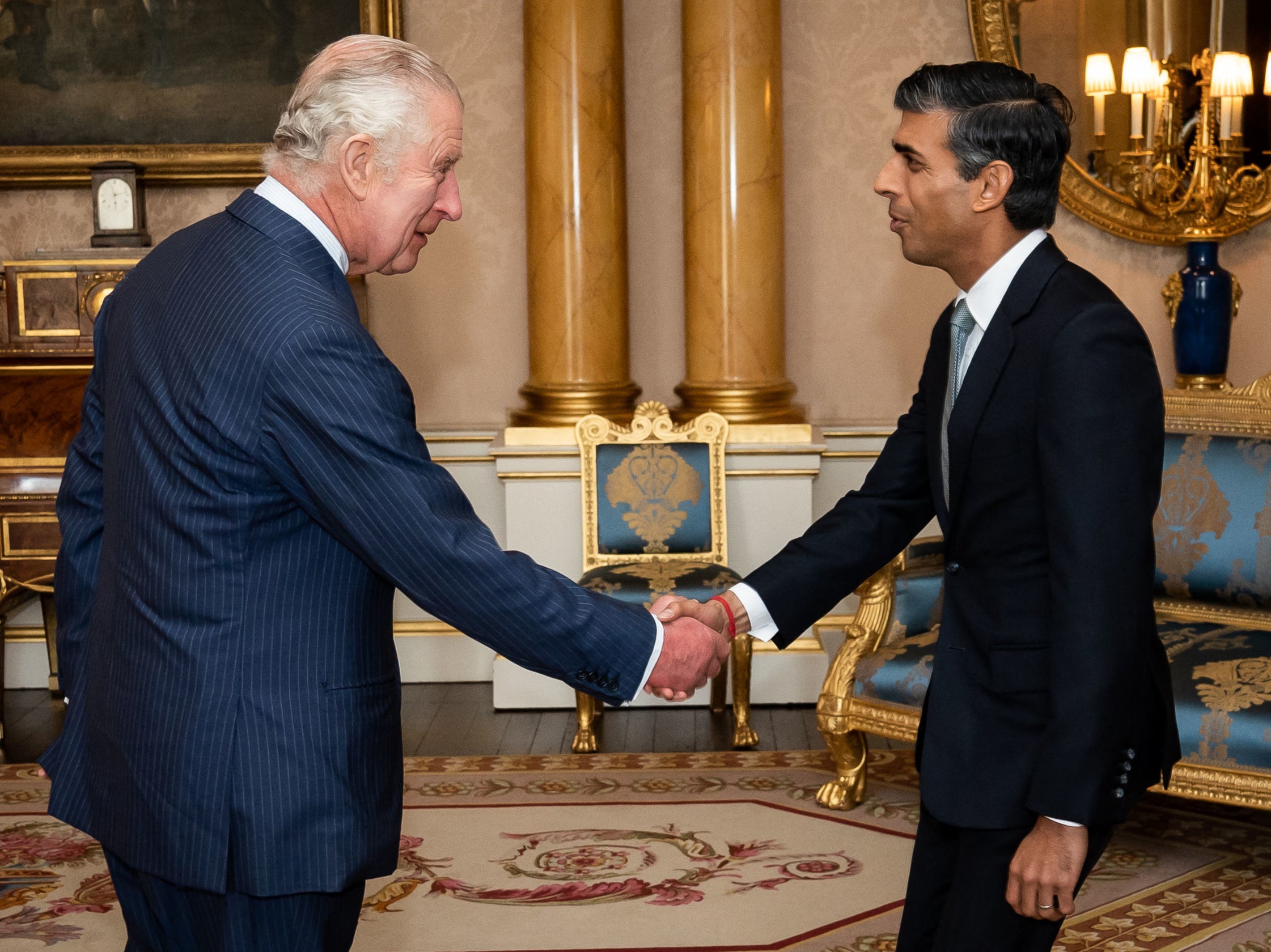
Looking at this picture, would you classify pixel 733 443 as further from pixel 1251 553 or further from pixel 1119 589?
pixel 1119 589

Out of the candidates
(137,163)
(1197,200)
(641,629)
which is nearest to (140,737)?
(641,629)

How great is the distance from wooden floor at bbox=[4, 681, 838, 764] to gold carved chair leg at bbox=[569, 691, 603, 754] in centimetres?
6

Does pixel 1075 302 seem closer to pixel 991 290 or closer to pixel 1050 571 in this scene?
pixel 991 290

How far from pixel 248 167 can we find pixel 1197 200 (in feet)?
12.4

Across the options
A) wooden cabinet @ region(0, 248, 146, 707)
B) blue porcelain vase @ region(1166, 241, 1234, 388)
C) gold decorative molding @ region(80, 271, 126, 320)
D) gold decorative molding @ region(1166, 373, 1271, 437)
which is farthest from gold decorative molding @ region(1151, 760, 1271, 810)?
gold decorative molding @ region(80, 271, 126, 320)

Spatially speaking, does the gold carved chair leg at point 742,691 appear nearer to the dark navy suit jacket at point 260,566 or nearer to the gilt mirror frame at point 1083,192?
the gilt mirror frame at point 1083,192

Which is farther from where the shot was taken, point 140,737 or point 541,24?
point 541,24

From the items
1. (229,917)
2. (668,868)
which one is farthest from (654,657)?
(668,868)

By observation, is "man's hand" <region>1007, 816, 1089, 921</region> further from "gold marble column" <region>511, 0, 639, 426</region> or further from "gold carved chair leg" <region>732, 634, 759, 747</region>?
"gold marble column" <region>511, 0, 639, 426</region>

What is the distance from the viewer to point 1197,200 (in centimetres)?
527

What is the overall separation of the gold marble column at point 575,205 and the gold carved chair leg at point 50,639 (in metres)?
2.08

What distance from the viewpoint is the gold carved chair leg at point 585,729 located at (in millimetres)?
4594

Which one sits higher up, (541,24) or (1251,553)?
(541,24)

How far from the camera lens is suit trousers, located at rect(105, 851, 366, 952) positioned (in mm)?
1604
